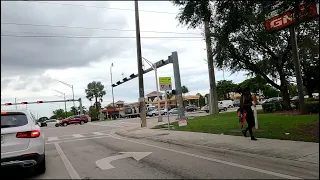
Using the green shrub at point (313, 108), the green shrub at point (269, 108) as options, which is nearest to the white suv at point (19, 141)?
the green shrub at point (313, 108)

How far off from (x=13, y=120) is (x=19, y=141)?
0.53 metres

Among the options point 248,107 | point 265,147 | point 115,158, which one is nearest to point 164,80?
point 248,107

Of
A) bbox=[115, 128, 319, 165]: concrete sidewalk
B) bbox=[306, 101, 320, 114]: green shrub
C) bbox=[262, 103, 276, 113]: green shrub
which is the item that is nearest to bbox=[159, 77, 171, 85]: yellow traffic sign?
bbox=[115, 128, 319, 165]: concrete sidewalk

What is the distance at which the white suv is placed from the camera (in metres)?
6.73

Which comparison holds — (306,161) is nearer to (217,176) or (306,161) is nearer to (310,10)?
(217,176)

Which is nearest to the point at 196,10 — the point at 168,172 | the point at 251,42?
the point at 168,172

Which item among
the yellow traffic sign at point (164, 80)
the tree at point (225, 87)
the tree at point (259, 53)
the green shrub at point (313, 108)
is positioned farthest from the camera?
the tree at point (225, 87)

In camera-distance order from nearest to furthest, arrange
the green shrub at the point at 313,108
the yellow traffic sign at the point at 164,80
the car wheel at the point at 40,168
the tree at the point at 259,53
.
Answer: the car wheel at the point at 40,168 → the yellow traffic sign at the point at 164,80 → the green shrub at the point at 313,108 → the tree at the point at 259,53

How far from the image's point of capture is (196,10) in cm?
1055

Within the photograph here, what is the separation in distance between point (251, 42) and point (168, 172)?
19.8 meters

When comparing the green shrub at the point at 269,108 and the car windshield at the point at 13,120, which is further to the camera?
the green shrub at the point at 269,108

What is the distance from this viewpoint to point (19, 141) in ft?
22.7

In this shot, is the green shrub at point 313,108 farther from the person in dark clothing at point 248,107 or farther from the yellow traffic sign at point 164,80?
the person in dark clothing at point 248,107

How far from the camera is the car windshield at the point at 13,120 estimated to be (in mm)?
6890
